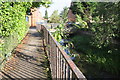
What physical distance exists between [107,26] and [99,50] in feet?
10.1

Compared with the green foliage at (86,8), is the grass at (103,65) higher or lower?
lower

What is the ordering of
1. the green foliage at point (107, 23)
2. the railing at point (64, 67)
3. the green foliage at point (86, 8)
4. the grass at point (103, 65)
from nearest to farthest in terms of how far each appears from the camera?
1. the railing at point (64, 67)
2. the grass at point (103, 65)
3. the green foliage at point (107, 23)
4. the green foliage at point (86, 8)

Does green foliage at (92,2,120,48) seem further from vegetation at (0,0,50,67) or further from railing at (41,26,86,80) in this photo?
railing at (41,26,86,80)

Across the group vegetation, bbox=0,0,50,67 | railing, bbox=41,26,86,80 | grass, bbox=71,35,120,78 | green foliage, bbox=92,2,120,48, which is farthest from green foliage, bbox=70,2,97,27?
railing, bbox=41,26,86,80

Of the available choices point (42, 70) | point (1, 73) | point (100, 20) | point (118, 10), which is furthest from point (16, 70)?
point (100, 20)

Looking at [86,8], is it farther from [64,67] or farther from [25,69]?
[64,67]

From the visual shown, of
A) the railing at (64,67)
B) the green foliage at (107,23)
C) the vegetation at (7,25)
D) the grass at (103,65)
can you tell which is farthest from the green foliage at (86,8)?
the railing at (64,67)

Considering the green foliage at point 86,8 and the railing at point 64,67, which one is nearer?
the railing at point 64,67

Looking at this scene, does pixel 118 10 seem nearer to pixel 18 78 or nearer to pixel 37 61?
pixel 37 61

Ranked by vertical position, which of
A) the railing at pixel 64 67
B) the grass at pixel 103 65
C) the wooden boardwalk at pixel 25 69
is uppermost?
the railing at pixel 64 67

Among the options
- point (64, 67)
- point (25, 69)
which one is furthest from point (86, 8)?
Answer: point (64, 67)

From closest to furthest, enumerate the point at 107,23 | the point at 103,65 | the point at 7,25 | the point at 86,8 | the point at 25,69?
the point at 7,25, the point at 25,69, the point at 103,65, the point at 107,23, the point at 86,8

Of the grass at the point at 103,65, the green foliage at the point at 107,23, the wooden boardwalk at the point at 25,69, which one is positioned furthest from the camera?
the green foliage at the point at 107,23

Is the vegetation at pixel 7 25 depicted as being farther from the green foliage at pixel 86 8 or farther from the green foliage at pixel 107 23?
the green foliage at pixel 86 8
